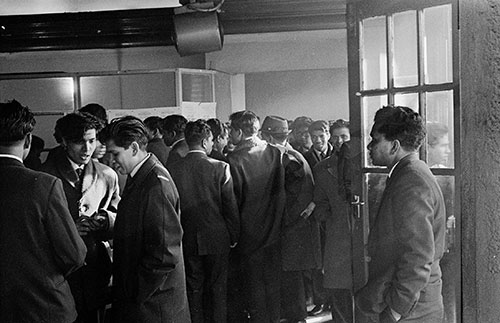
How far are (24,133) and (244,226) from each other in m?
1.57

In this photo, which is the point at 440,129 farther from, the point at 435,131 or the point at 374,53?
the point at 374,53

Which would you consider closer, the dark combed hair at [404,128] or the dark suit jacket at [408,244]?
the dark suit jacket at [408,244]

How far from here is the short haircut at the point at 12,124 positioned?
1685 millimetres

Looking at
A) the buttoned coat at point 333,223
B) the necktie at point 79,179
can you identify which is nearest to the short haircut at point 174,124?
the buttoned coat at point 333,223

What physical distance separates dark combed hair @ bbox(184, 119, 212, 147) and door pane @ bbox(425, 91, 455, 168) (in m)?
1.06

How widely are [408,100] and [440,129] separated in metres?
0.17

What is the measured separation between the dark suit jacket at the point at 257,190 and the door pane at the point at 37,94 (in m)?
2.76

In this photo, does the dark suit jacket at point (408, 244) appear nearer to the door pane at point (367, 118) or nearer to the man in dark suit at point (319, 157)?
the door pane at point (367, 118)

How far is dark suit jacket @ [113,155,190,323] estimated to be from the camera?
200 centimetres

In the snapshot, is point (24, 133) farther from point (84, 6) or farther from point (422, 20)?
point (84, 6)

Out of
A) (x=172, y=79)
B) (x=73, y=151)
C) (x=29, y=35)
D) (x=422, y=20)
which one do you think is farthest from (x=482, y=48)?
(x=172, y=79)

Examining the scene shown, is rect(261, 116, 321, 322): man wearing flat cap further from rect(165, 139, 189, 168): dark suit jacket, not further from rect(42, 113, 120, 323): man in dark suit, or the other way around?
rect(42, 113, 120, 323): man in dark suit

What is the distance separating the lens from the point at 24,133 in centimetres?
172

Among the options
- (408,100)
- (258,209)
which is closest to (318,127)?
(258,209)
